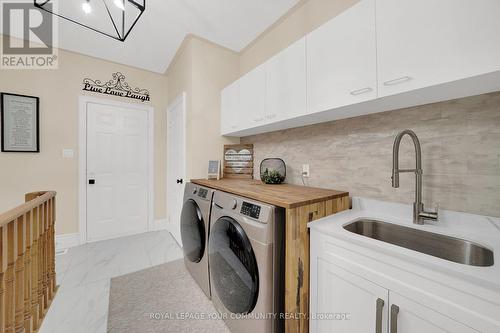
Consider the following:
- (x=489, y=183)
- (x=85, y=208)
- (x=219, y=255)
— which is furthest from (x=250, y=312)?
(x=85, y=208)

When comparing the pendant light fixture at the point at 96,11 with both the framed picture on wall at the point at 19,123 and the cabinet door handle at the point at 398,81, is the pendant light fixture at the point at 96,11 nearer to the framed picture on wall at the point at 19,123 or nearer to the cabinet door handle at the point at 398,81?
the framed picture on wall at the point at 19,123

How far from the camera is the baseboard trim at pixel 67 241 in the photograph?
2581 mm

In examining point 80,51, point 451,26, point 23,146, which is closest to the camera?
point 451,26

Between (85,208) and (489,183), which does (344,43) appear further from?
(85,208)

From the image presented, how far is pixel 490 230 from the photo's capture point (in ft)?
2.99

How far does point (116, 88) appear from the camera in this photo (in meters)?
2.95

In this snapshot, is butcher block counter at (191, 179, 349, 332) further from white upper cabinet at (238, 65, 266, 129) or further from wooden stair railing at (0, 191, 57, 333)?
wooden stair railing at (0, 191, 57, 333)

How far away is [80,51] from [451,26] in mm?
3790

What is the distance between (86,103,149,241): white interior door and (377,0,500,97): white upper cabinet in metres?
3.29

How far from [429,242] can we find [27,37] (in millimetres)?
4326

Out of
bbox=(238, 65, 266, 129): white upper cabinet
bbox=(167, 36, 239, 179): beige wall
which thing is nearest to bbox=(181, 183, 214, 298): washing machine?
bbox=(167, 36, 239, 179): beige wall

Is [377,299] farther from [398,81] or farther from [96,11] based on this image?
[96,11]

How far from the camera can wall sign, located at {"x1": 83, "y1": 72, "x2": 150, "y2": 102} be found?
9.11 feet

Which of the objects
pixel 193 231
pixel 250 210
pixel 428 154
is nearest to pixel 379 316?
pixel 250 210
